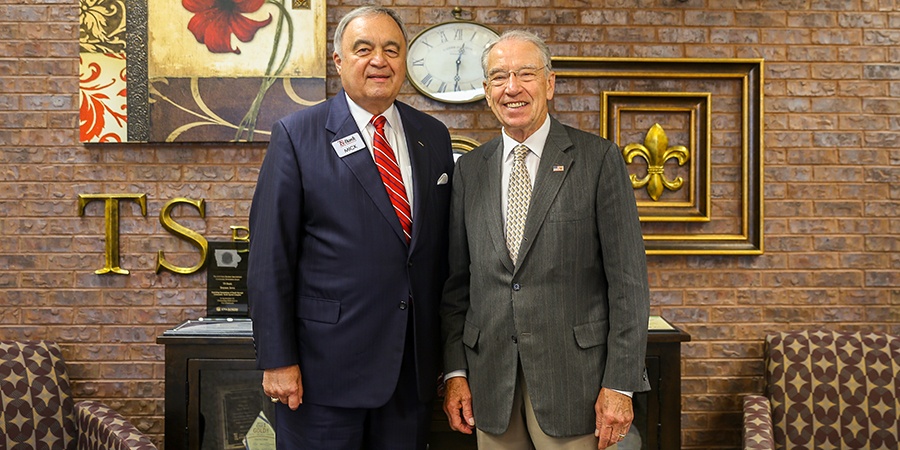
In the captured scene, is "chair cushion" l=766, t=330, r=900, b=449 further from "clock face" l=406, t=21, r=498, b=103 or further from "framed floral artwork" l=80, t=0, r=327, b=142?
"framed floral artwork" l=80, t=0, r=327, b=142

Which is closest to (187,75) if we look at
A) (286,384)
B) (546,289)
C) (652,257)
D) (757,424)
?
(286,384)

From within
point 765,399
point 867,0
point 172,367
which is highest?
point 867,0

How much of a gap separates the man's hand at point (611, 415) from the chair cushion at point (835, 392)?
127 cm

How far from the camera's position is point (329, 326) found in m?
1.75

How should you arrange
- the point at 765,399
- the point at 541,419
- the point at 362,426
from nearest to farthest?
1. the point at 541,419
2. the point at 362,426
3. the point at 765,399

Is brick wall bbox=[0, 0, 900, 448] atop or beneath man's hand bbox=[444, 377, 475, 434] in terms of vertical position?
atop

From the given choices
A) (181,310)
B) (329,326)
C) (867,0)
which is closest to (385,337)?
(329,326)

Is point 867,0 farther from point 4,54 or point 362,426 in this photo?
point 4,54

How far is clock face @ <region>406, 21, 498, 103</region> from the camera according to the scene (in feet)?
9.11

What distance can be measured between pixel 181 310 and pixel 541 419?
1762 mm

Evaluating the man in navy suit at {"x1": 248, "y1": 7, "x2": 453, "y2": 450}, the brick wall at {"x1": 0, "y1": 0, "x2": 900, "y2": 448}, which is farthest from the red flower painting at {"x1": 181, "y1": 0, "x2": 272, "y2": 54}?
the man in navy suit at {"x1": 248, "y1": 7, "x2": 453, "y2": 450}

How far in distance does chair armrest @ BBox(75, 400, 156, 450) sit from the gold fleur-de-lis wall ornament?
2117mm

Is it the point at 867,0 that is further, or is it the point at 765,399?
the point at 867,0

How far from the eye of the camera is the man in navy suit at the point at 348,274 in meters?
1.74
